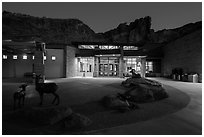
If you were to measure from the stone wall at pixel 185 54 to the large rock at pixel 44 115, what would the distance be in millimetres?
15290

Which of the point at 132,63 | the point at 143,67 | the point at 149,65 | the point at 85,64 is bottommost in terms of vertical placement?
the point at 143,67

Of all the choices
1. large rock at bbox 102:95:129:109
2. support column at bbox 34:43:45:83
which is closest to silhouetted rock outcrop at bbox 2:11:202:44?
support column at bbox 34:43:45:83

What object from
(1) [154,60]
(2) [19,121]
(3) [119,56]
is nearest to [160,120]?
(2) [19,121]

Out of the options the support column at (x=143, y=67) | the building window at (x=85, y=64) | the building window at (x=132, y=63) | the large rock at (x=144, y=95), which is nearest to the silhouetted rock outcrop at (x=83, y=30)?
the building window at (x=85, y=64)

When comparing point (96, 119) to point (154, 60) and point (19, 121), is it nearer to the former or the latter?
point (19, 121)

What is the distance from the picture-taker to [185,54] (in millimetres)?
17156

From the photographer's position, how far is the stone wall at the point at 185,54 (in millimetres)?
14773

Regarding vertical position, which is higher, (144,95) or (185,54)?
(185,54)

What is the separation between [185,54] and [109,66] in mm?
10153

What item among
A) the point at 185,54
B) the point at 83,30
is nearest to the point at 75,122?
the point at 185,54

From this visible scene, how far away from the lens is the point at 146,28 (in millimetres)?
41250

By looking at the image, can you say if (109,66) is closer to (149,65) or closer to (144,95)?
(149,65)

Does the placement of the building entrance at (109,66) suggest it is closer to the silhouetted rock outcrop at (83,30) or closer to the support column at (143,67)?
the support column at (143,67)

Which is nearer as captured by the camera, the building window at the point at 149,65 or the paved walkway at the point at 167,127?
the paved walkway at the point at 167,127
